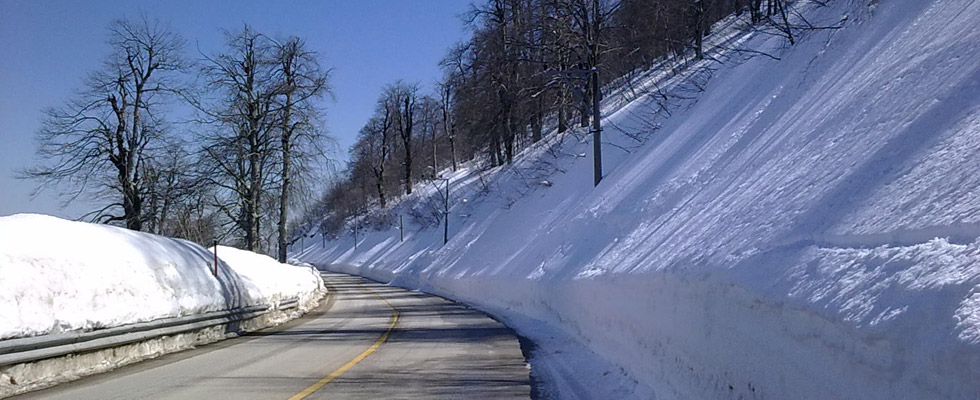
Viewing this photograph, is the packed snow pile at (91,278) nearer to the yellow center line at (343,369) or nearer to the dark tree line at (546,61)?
the yellow center line at (343,369)

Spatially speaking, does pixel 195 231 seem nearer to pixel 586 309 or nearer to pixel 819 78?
pixel 586 309

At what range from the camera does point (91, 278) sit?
11.2m

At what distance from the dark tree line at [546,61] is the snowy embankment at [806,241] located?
4175 mm

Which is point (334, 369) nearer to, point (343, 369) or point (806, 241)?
point (343, 369)

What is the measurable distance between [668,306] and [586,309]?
5748mm

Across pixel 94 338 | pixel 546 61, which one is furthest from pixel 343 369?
pixel 546 61

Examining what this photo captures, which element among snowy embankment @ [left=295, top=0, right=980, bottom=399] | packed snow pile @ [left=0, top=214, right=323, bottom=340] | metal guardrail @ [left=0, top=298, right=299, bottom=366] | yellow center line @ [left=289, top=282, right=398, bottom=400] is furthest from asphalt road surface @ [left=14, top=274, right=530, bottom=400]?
snowy embankment @ [left=295, top=0, right=980, bottom=399]

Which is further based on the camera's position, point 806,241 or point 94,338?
point 94,338

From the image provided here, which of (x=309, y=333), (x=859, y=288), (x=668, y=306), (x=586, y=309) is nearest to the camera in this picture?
(x=859, y=288)

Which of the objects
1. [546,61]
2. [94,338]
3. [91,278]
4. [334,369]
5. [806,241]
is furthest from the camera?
[546,61]

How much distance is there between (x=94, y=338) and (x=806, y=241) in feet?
31.2

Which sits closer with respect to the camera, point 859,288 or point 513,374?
point 859,288

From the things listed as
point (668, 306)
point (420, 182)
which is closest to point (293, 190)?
point (668, 306)

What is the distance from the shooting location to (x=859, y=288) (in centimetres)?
466
